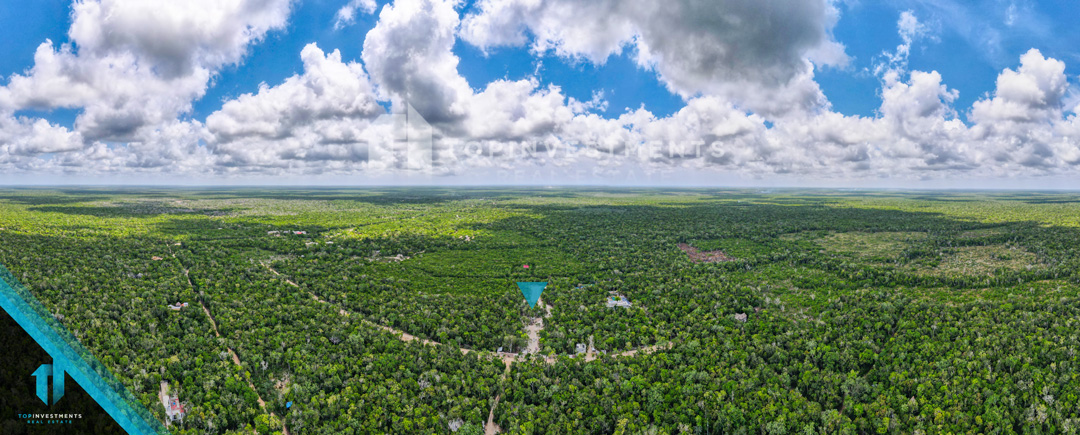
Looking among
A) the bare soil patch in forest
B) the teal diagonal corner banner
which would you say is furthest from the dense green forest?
the bare soil patch in forest

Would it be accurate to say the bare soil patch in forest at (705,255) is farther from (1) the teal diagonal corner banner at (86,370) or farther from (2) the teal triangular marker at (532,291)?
(1) the teal diagonal corner banner at (86,370)

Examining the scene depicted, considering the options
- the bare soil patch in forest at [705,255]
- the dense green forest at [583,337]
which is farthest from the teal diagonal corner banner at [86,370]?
the bare soil patch in forest at [705,255]

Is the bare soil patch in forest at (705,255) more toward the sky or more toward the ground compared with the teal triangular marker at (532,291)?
more toward the sky

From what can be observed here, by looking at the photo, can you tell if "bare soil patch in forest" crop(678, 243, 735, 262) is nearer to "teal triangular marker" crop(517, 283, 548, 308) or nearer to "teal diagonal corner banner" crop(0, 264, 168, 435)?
"teal triangular marker" crop(517, 283, 548, 308)

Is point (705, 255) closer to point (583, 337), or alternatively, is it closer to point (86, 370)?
point (583, 337)

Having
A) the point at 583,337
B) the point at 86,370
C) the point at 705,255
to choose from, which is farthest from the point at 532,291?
the point at 705,255

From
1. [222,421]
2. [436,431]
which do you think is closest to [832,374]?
[436,431]
